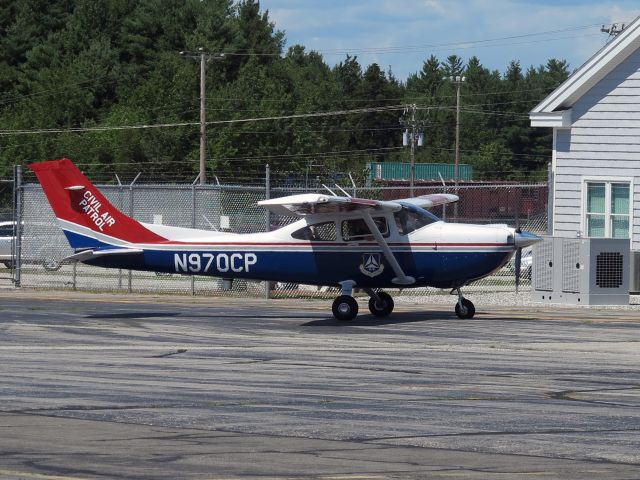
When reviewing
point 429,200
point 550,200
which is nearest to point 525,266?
point 550,200

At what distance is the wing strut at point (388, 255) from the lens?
22.2 metres

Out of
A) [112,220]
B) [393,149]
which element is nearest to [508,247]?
[112,220]

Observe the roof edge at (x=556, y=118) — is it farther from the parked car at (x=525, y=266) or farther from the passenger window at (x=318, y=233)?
the passenger window at (x=318, y=233)

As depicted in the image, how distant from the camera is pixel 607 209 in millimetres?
28750

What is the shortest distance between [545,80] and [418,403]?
121857 millimetres

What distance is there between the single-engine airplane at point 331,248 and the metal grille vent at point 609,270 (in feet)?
13.7

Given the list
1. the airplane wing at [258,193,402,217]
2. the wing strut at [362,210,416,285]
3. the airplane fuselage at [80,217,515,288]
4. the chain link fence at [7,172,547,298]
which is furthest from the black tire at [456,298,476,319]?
the chain link fence at [7,172,547,298]

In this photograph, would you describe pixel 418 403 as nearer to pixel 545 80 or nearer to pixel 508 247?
pixel 508 247

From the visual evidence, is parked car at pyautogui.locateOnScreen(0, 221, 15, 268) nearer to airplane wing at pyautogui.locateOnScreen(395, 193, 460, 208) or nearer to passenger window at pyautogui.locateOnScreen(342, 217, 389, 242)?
airplane wing at pyautogui.locateOnScreen(395, 193, 460, 208)

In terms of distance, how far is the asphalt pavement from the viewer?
9461mm

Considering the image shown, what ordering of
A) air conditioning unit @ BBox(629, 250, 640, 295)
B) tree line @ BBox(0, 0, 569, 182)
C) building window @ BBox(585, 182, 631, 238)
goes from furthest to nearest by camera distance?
tree line @ BBox(0, 0, 569, 182)
building window @ BBox(585, 182, 631, 238)
air conditioning unit @ BBox(629, 250, 640, 295)

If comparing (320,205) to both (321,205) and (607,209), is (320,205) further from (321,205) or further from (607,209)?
(607,209)

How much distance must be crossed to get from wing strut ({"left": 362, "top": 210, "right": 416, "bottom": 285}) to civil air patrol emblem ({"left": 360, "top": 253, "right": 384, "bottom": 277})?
19cm

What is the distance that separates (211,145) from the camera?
244ft
